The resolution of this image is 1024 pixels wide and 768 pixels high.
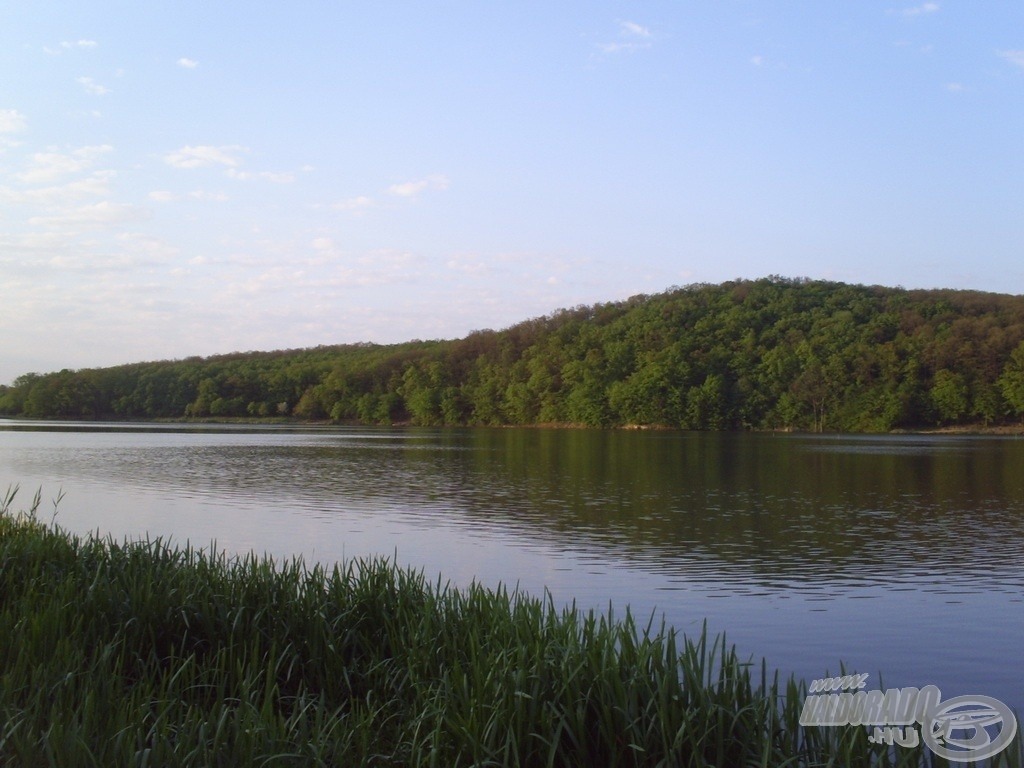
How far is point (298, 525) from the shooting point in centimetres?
1891

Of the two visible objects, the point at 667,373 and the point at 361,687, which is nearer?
the point at 361,687

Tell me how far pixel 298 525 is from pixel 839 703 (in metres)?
14.8

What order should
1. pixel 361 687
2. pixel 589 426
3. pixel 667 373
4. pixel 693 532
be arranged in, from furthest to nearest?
pixel 589 426 < pixel 667 373 < pixel 693 532 < pixel 361 687

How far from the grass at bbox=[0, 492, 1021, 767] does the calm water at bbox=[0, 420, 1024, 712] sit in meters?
1.69

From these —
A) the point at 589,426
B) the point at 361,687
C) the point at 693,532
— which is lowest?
the point at 693,532

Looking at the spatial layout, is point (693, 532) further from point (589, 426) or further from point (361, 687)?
point (589, 426)

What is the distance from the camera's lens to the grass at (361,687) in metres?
4.90

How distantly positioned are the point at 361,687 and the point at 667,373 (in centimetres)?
9654

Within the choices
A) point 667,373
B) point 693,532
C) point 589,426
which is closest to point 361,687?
point 693,532

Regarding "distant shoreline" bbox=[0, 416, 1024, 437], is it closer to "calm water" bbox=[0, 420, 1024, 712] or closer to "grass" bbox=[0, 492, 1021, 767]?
"calm water" bbox=[0, 420, 1024, 712]

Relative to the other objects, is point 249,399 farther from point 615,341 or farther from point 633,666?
A: point 633,666

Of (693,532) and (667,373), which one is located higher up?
(667,373)

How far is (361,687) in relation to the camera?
6.85 metres

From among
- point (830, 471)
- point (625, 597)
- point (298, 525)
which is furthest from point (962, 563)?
point (830, 471)
